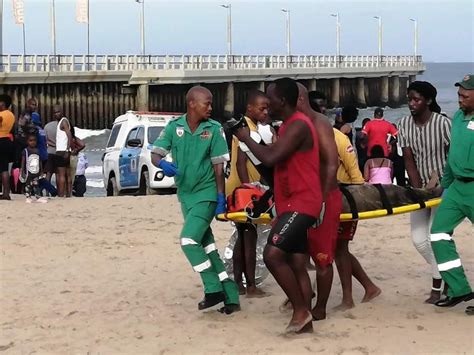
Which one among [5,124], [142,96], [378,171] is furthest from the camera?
[142,96]

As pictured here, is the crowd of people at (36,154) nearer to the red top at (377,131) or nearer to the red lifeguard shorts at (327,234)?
the red top at (377,131)

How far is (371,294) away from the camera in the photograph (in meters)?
7.42

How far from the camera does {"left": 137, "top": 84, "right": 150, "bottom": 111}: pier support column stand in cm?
4672

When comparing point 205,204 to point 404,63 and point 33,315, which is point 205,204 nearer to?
point 33,315

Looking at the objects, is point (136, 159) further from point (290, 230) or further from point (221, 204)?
point (290, 230)

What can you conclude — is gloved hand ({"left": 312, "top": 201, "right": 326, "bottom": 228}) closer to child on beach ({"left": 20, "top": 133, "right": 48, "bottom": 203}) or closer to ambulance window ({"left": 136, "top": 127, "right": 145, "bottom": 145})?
child on beach ({"left": 20, "top": 133, "right": 48, "bottom": 203})

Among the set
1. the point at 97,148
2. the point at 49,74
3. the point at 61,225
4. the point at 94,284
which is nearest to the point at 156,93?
the point at 49,74

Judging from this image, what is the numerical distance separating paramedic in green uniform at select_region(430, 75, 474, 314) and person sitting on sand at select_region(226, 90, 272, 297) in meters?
1.53

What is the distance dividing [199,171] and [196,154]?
4.9 inches

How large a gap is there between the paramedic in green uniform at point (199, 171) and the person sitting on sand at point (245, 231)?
1.98 ft

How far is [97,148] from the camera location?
38.2 meters

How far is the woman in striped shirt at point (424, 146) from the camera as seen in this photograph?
23.3 feet

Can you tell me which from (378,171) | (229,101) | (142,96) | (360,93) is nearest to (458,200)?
(378,171)

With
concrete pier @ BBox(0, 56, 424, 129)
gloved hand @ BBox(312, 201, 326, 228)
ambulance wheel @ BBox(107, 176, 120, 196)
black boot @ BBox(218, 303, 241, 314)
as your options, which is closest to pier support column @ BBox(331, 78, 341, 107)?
concrete pier @ BBox(0, 56, 424, 129)
